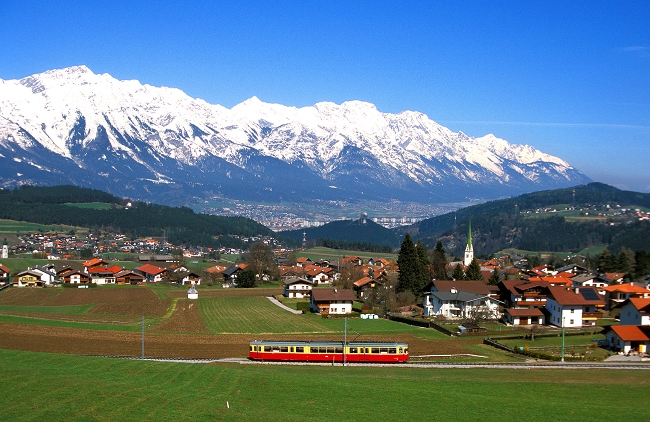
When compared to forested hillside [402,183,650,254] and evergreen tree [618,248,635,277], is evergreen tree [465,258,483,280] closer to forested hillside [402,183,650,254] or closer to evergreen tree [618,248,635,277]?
evergreen tree [618,248,635,277]

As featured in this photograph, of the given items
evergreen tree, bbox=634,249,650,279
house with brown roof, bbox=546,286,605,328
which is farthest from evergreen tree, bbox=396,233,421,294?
evergreen tree, bbox=634,249,650,279

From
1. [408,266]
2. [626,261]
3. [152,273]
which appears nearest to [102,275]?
[152,273]

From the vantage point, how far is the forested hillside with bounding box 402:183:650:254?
74.2m

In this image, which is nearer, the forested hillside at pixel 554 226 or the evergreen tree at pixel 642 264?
the evergreen tree at pixel 642 264

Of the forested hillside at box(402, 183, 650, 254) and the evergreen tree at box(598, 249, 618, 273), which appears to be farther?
the forested hillside at box(402, 183, 650, 254)

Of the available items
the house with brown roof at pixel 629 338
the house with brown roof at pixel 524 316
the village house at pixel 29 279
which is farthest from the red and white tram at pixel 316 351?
the village house at pixel 29 279

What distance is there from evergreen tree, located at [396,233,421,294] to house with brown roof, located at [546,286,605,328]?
12.9 meters

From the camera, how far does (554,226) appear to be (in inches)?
4596

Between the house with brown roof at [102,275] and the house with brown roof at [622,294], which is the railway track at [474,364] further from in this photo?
the house with brown roof at [102,275]

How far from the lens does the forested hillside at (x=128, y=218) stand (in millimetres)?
144125

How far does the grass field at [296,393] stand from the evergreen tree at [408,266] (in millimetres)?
29098

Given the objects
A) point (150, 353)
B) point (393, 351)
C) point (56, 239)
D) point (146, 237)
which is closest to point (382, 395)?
point (393, 351)

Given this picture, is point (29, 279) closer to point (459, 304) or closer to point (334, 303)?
point (334, 303)

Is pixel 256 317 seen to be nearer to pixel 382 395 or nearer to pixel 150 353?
pixel 150 353
